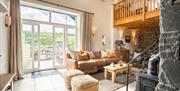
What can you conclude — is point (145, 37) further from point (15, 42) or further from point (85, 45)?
point (15, 42)

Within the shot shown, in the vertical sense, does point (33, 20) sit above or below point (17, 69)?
above

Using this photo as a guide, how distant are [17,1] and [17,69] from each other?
230 centimetres

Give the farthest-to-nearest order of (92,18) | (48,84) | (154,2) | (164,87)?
(92,18), (154,2), (48,84), (164,87)

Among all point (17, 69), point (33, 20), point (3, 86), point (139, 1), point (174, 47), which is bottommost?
point (17, 69)

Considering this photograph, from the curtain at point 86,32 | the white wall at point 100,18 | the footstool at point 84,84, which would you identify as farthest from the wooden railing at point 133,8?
the footstool at point 84,84

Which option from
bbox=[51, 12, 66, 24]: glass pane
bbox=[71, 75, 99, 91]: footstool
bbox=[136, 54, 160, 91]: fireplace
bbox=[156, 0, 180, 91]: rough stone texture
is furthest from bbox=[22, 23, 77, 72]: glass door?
bbox=[156, 0, 180, 91]: rough stone texture

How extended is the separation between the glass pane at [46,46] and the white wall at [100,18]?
1.94 meters

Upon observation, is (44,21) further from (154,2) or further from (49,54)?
(154,2)

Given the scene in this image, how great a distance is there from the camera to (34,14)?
5.62 metres

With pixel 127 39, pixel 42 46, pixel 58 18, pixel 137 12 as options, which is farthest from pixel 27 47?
pixel 127 39

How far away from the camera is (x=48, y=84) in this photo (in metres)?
3.99

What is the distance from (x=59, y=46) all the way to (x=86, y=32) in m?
1.51

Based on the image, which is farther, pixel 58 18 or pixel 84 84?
pixel 58 18

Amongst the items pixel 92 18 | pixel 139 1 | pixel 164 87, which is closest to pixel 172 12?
pixel 164 87
